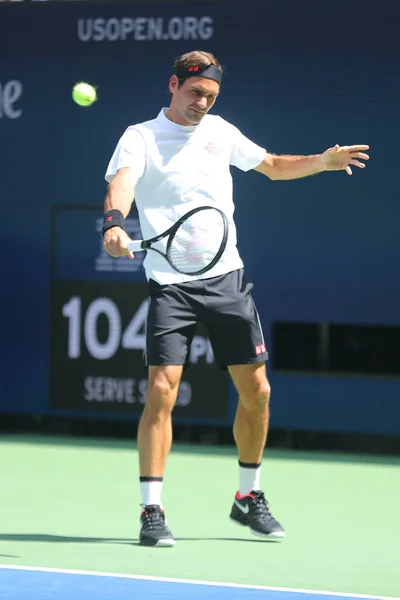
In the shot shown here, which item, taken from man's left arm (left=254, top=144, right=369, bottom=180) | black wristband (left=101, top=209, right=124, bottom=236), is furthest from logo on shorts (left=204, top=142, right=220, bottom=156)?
black wristband (left=101, top=209, right=124, bottom=236)

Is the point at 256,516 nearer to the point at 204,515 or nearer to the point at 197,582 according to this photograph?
the point at 204,515

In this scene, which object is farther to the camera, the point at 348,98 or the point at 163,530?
the point at 348,98

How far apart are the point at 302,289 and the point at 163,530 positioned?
8.18 ft

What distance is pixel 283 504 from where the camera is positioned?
18.5 feet

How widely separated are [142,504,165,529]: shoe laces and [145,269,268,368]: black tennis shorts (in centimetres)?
49

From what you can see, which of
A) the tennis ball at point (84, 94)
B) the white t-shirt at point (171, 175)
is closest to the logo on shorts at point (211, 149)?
the white t-shirt at point (171, 175)

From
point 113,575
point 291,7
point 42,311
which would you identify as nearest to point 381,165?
point 291,7

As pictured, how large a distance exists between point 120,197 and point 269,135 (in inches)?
93.2

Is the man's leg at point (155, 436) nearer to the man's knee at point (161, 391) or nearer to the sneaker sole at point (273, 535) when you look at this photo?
the man's knee at point (161, 391)

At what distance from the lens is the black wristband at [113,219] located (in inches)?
181

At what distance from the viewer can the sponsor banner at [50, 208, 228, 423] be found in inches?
283

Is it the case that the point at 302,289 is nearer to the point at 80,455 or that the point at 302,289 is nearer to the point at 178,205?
the point at 80,455

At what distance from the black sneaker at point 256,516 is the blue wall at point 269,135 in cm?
199

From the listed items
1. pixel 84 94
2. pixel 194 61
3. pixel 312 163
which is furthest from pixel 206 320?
pixel 84 94
